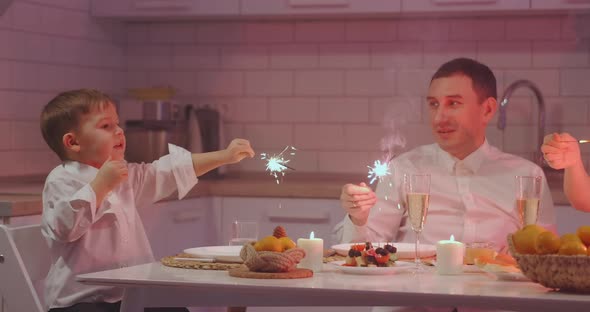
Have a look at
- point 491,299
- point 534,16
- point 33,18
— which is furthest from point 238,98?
point 491,299

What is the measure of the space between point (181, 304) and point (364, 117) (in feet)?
8.30

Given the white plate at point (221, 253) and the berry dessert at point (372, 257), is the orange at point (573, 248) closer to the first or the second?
the berry dessert at point (372, 257)

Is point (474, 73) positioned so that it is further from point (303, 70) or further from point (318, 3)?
point (303, 70)

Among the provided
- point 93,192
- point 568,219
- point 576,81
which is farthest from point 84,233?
point 576,81

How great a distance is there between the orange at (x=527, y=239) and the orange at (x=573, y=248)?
6 cm

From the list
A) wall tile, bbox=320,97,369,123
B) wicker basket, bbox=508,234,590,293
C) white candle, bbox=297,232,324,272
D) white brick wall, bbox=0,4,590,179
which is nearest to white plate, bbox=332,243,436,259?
white candle, bbox=297,232,324,272

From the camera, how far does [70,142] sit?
2.77 metres

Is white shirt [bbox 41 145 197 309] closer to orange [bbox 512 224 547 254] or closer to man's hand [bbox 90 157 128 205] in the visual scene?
man's hand [bbox 90 157 128 205]

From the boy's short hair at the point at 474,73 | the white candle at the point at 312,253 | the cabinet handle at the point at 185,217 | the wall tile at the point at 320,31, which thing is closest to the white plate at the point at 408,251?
the white candle at the point at 312,253

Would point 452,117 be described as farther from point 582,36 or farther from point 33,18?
point 33,18

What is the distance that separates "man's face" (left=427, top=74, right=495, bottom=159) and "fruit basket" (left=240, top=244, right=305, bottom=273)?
3.31 feet

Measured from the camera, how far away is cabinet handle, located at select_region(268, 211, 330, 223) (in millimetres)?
3932

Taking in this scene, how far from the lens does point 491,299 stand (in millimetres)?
1935

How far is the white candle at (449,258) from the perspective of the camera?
2266 millimetres
